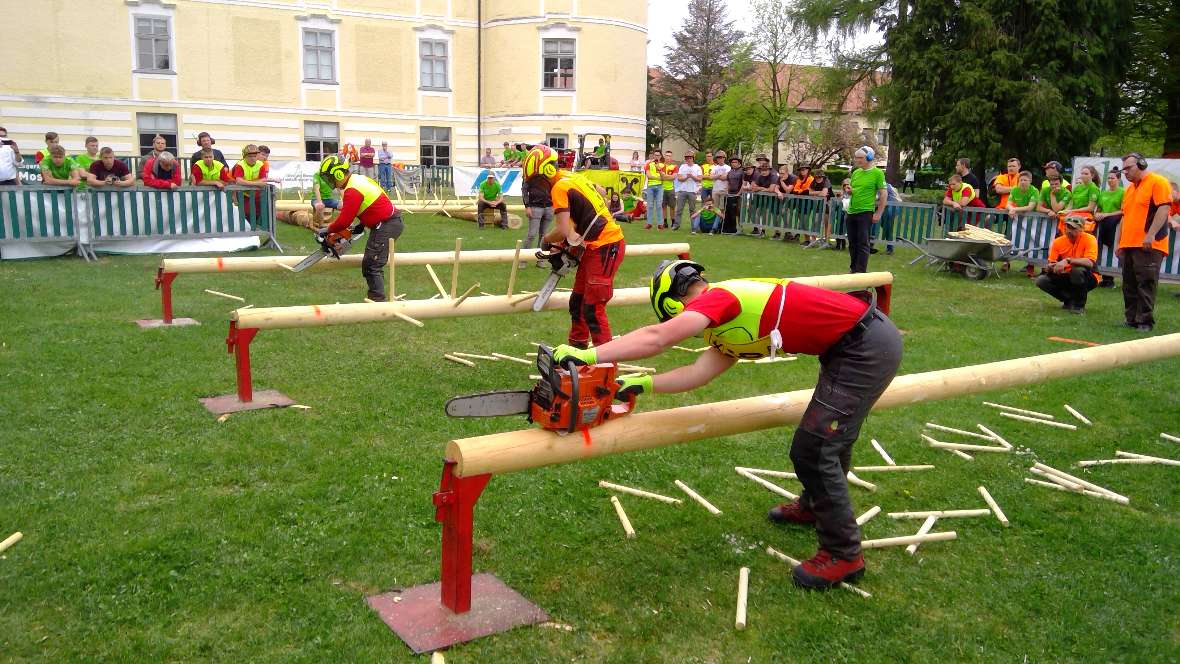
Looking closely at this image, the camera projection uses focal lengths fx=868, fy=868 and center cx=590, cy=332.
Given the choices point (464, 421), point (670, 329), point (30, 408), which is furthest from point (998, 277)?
point (30, 408)

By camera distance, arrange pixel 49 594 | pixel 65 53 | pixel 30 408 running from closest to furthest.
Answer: pixel 49 594
pixel 30 408
pixel 65 53

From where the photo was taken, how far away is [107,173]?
14656mm

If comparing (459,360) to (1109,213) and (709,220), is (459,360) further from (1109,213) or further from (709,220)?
(709,220)

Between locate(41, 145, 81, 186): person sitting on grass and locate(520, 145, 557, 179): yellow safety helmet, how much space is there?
31.5 ft

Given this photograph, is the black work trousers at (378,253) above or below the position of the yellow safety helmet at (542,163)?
below

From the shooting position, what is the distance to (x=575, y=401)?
353cm

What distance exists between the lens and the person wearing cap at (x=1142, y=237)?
977 cm

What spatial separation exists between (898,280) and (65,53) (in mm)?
29416

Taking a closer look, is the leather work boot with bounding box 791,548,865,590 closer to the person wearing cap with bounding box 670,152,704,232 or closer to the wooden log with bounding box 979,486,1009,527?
the wooden log with bounding box 979,486,1009,527

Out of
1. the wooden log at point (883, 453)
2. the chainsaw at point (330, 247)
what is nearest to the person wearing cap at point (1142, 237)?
the wooden log at point (883, 453)

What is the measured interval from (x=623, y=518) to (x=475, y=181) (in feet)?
73.2

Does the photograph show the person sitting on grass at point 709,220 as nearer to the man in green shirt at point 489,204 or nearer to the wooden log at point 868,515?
the man in green shirt at point 489,204

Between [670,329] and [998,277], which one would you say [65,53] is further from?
[670,329]

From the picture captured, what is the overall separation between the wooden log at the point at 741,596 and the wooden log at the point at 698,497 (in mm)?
637
